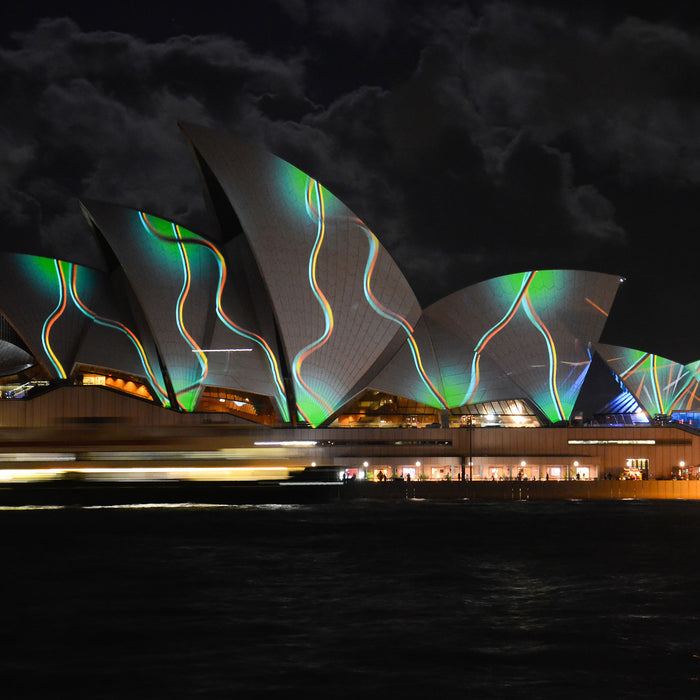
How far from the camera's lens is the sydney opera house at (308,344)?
45344 mm

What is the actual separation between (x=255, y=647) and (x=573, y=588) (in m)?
6.91

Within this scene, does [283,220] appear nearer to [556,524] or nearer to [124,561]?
[556,524]

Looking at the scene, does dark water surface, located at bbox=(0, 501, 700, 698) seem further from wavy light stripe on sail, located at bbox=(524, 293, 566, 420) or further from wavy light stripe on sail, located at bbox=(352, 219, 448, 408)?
wavy light stripe on sail, located at bbox=(524, 293, 566, 420)

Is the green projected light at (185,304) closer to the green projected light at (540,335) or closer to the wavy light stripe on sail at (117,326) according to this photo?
the wavy light stripe on sail at (117,326)

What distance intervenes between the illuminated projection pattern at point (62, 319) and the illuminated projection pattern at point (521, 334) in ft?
49.0

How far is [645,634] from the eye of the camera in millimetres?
12500

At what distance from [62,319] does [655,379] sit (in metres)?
37.2

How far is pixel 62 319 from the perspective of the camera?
163ft

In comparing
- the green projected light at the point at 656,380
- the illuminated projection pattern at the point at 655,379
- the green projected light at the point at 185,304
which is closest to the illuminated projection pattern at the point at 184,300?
the green projected light at the point at 185,304

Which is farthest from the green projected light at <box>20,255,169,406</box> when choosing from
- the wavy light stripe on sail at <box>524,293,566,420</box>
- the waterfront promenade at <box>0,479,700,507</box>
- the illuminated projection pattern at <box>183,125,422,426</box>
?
the wavy light stripe on sail at <box>524,293,566,420</box>

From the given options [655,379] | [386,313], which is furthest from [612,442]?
[655,379]

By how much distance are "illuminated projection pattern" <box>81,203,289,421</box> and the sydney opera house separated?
75 millimetres

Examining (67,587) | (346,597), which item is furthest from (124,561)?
(346,597)

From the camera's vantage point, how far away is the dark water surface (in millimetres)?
10133
